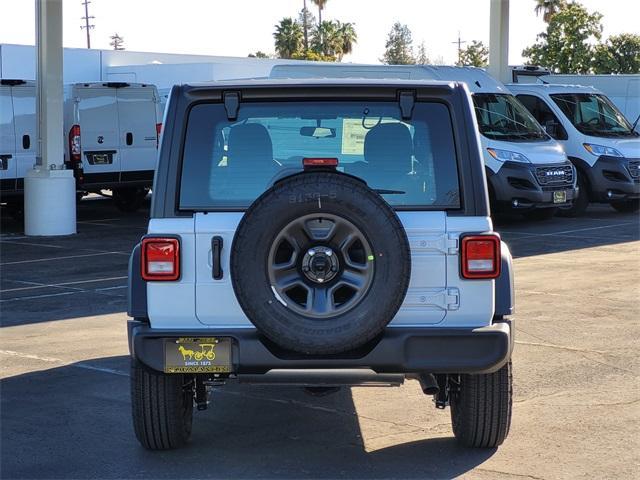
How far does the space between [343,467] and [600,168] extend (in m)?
14.5

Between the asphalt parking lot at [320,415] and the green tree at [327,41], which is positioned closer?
the asphalt parking lot at [320,415]

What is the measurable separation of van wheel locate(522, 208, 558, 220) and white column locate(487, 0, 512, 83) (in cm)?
386

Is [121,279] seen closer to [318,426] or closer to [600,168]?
[318,426]

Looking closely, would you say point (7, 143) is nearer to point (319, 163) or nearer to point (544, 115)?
point (544, 115)

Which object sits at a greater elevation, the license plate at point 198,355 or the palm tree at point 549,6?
A: the palm tree at point 549,6

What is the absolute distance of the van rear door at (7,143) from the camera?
17.3m

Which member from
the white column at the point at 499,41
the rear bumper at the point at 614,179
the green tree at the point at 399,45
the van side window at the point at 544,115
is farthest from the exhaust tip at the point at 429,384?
the green tree at the point at 399,45

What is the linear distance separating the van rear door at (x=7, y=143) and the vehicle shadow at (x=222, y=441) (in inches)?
416

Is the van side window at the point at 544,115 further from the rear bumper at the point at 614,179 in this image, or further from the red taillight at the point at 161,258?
the red taillight at the point at 161,258

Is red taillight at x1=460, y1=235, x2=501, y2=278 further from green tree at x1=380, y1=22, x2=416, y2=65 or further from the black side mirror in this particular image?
green tree at x1=380, y1=22, x2=416, y2=65

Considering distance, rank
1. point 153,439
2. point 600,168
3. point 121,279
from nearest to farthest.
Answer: point 153,439 → point 121,279 → point 600,168

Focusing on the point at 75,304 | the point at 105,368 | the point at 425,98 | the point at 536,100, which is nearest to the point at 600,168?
the point at 536,100

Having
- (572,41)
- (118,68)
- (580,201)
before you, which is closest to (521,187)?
(580,201)

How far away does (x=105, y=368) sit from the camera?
7.80 m
